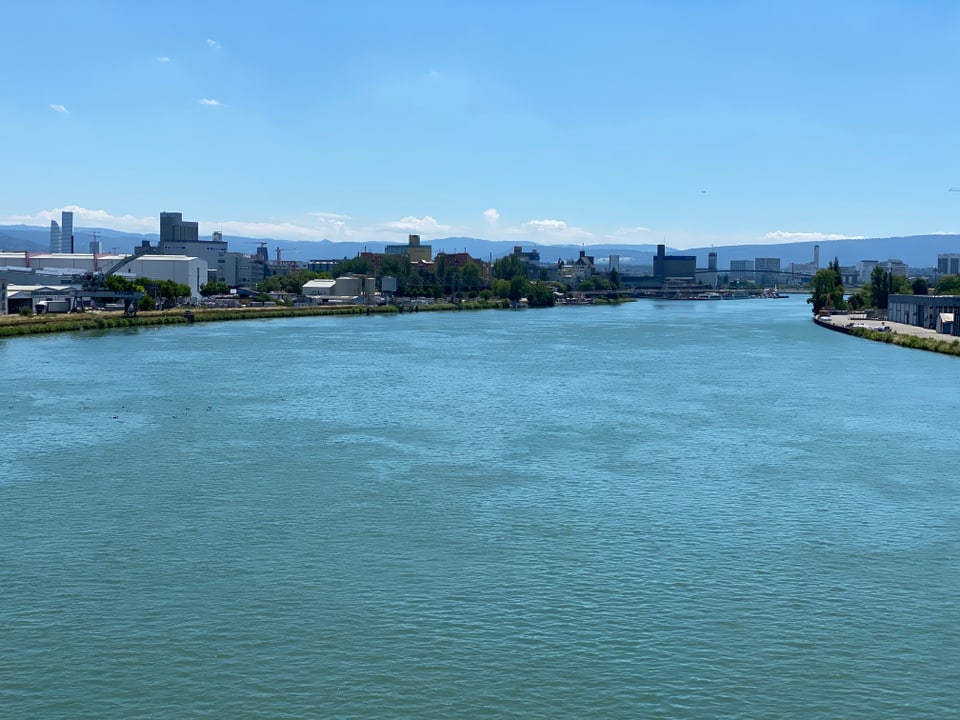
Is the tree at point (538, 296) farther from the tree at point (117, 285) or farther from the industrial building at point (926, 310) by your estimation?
the tree at point (117, 285)

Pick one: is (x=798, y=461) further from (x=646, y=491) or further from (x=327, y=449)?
(x=327, y=449)

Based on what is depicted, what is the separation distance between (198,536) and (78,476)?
2797 mm

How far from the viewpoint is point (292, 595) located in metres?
7.20

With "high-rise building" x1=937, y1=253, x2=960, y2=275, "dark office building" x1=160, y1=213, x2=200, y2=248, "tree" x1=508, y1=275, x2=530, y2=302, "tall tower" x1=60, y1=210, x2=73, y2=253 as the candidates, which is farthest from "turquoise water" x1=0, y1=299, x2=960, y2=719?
"tall tower" x1=60, y1=210, x2=73, y2=253

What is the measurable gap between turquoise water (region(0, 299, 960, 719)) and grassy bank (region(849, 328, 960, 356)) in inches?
440

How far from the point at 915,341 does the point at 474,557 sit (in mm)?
24026

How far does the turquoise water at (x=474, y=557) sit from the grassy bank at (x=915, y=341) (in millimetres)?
11174

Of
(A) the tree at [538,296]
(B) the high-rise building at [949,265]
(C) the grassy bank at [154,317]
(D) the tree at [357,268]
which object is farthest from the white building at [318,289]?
(B) the high-rise building at [949,265]

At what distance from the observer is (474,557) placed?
8.07 metres

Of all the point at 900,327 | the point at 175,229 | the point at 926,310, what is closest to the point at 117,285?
the point at 900,327

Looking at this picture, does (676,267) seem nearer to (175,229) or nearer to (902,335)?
(175,229)

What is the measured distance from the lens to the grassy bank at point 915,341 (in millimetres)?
26436

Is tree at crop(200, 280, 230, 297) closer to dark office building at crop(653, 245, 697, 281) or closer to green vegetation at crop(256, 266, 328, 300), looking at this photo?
green vegetation at crop(256, 266, 328, 300)

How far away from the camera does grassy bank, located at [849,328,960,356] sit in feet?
86.7
